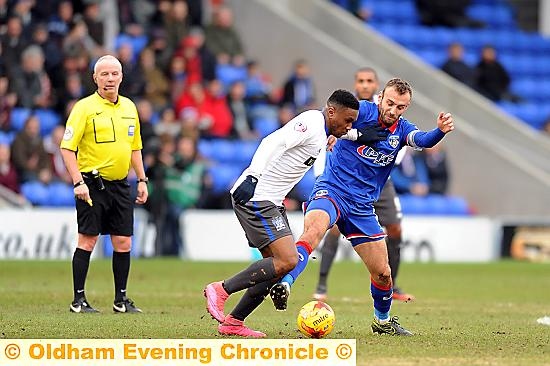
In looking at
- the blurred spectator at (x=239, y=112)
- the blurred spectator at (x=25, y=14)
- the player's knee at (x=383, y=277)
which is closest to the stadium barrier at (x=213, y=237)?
the blurred spectator at (x=239, y=112)

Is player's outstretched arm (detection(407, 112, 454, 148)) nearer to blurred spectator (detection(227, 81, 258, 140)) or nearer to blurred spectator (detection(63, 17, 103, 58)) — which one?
blurred spectator (detection(63, 17, 103, 58))

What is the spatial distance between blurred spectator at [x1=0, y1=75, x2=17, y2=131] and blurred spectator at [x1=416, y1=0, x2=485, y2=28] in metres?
11.9

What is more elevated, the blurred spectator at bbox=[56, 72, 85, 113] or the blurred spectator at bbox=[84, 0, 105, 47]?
the blurred spectator at bbox=[84, 0, 105, 47]

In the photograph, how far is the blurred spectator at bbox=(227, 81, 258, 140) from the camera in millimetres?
23891

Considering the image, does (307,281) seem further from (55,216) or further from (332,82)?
(332,82)

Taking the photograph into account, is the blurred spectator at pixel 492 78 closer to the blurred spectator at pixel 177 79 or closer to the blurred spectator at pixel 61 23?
the blurred spectator at pixel 177 79

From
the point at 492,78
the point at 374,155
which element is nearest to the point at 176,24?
the point at 492,78

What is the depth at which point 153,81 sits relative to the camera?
23406 millimetres

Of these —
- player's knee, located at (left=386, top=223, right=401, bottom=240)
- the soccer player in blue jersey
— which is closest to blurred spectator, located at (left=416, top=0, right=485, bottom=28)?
player's knee, located at (left=386, top=223, right=401, bottom=240)

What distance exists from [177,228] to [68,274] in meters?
4.87

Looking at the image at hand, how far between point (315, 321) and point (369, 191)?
1.42 meters

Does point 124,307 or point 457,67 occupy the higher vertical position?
point 457,67

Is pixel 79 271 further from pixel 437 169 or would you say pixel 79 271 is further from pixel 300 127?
pixel 437 169

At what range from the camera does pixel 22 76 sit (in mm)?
22203
